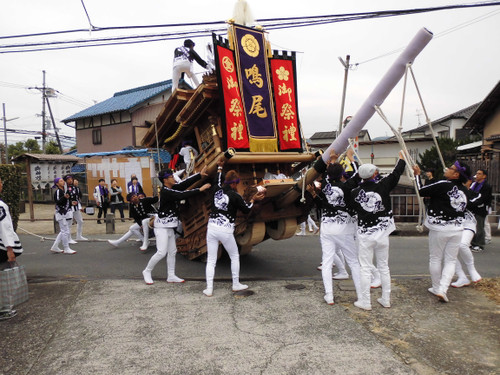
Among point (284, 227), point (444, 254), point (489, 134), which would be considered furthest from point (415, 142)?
point (444, 254)

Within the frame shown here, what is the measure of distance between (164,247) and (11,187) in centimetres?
468

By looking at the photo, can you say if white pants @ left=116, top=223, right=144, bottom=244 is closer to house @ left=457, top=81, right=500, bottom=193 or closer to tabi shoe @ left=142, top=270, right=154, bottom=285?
tabi shoe @ left=142, top=270, right=154, bottom=285

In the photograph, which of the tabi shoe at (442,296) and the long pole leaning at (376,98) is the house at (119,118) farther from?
the tabi shoe at (442,296)

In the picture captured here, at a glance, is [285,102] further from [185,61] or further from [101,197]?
[101,197]

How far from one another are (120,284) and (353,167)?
465cm

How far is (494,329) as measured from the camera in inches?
165

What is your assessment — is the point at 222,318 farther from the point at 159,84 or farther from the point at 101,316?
the point at 159,84

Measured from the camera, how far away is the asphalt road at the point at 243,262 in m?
6.78

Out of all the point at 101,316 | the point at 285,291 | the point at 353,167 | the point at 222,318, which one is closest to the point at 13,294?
the point at 101,316

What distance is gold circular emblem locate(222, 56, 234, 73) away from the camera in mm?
5764

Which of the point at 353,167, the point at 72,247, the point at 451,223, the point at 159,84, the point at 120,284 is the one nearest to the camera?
the point at 451,223

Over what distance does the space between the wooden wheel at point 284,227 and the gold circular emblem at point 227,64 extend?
2712mm

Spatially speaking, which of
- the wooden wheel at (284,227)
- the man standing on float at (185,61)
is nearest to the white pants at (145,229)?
the man standing on float at (185,61)

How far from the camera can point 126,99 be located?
77.4ft
